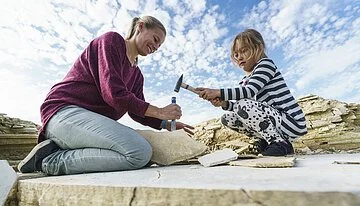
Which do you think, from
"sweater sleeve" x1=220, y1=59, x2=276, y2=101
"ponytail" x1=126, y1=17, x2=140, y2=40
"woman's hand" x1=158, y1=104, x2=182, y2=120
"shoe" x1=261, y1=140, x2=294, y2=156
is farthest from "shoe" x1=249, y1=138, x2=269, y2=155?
"ponytail" x1=126, y1=17, x2=140, y2=40

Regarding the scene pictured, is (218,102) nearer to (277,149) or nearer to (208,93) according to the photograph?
(208,93)

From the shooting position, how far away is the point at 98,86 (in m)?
1.60

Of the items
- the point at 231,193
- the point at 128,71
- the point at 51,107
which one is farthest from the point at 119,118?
the point at 231,193

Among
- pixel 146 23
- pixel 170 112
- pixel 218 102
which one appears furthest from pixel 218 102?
pixel 146 23

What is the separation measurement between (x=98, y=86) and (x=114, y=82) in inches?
6.7

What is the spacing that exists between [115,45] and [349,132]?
286 centimetres

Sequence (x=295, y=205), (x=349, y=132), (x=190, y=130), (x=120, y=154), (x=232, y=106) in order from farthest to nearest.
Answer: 1. (x=349, y=132)
2. (x=232, y=106)
3. (x=190, y=130)
4. (x=120, y=154)
5. (x=295, y=205)

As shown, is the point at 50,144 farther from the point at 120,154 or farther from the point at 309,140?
the point at 309,140

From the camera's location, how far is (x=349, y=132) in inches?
131

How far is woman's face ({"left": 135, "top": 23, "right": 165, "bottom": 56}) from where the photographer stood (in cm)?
180

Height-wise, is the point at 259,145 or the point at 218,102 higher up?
the point at 218,102

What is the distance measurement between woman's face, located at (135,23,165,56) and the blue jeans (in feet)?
1.76

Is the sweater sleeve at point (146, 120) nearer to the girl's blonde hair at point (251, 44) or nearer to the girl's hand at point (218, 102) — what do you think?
the girl's hand at point (218, 102)

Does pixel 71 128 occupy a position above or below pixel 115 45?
below
